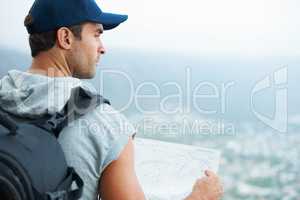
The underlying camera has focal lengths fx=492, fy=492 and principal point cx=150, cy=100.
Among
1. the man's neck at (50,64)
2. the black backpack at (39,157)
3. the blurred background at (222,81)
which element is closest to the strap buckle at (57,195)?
the black backpack at (39,157)

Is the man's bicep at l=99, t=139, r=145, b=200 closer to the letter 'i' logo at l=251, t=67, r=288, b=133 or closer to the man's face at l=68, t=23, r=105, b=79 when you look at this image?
the man's face at l=68, t=23, r=105, b=79

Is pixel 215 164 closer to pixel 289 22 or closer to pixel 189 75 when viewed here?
pixel 189 75

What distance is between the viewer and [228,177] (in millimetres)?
1432

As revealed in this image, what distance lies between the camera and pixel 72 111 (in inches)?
35.6

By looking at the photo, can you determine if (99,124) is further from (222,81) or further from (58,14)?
(222,81)

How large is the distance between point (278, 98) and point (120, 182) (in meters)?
0.72

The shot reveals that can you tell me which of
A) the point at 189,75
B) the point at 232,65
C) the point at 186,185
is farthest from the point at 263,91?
the point at 186,185

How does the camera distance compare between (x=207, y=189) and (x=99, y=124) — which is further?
(x=207, y=189)

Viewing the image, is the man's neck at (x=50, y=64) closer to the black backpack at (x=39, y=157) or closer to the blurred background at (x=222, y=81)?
the black backpack at (x=39, y=157)

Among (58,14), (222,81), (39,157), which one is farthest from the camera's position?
(222,81)

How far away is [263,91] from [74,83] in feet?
2.26

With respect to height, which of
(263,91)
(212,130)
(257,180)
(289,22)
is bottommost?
(257,180)

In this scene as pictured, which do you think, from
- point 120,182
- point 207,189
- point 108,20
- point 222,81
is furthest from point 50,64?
point 222,81

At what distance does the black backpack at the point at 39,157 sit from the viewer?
0.80 m
